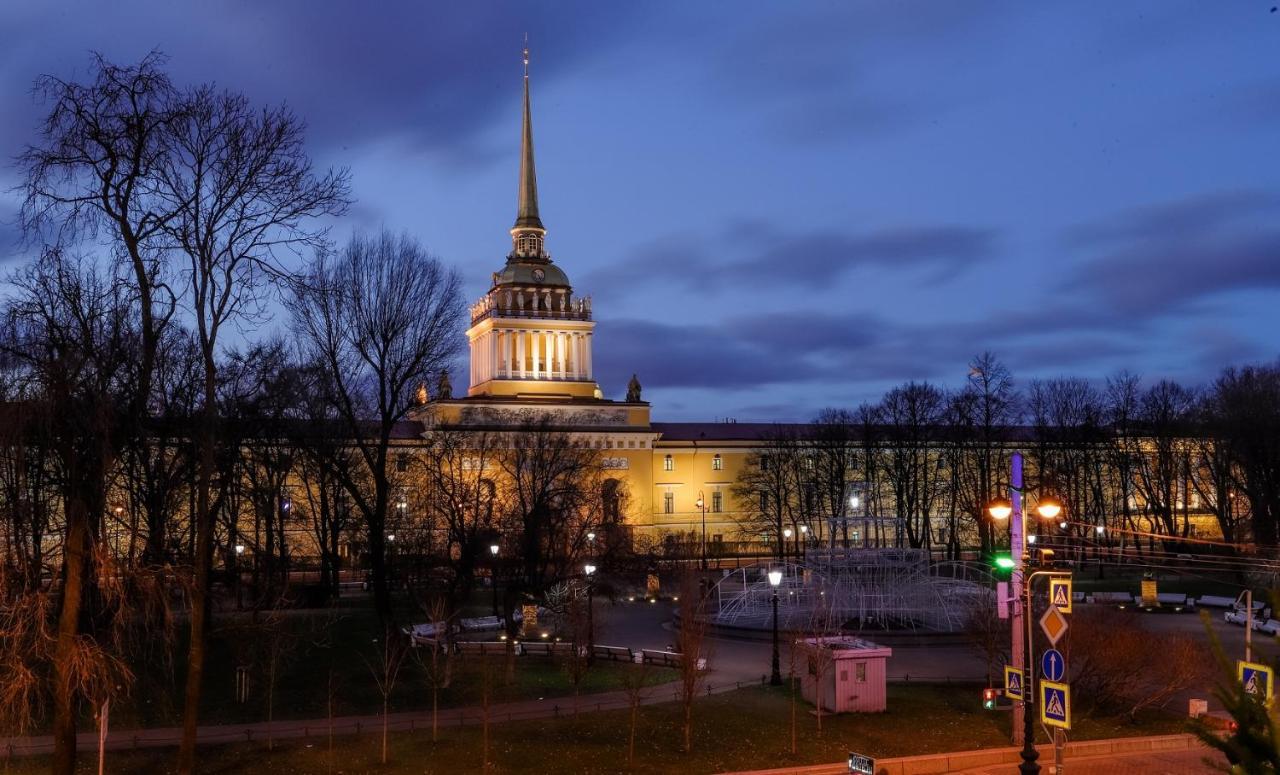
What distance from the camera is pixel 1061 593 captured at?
61.5 feet

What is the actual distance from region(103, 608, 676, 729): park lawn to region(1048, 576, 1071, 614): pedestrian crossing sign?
1299cm

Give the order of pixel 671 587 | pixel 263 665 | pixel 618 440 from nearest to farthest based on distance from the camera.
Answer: pixel 263 665 → pixel 671 587 → pixel 618 440

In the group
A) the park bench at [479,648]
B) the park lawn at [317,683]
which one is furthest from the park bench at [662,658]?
the park bench at [479,648]

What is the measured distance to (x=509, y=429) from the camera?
244 feet

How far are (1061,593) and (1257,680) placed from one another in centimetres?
957

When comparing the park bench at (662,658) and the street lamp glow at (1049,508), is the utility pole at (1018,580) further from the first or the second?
the park bench at (662,658)

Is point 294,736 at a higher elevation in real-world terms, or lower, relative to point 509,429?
lower

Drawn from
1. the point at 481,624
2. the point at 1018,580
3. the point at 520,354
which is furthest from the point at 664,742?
the point at 520,354

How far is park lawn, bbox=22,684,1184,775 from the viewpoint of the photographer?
2053 cm

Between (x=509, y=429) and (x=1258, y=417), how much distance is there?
140ft

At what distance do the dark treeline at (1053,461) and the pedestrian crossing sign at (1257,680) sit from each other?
3976cm

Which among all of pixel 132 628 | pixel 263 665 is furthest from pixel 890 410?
pixel 132 628

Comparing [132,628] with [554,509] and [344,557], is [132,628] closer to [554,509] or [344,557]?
[554,509]

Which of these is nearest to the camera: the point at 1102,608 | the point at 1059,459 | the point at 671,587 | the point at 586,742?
the point at 586,742
